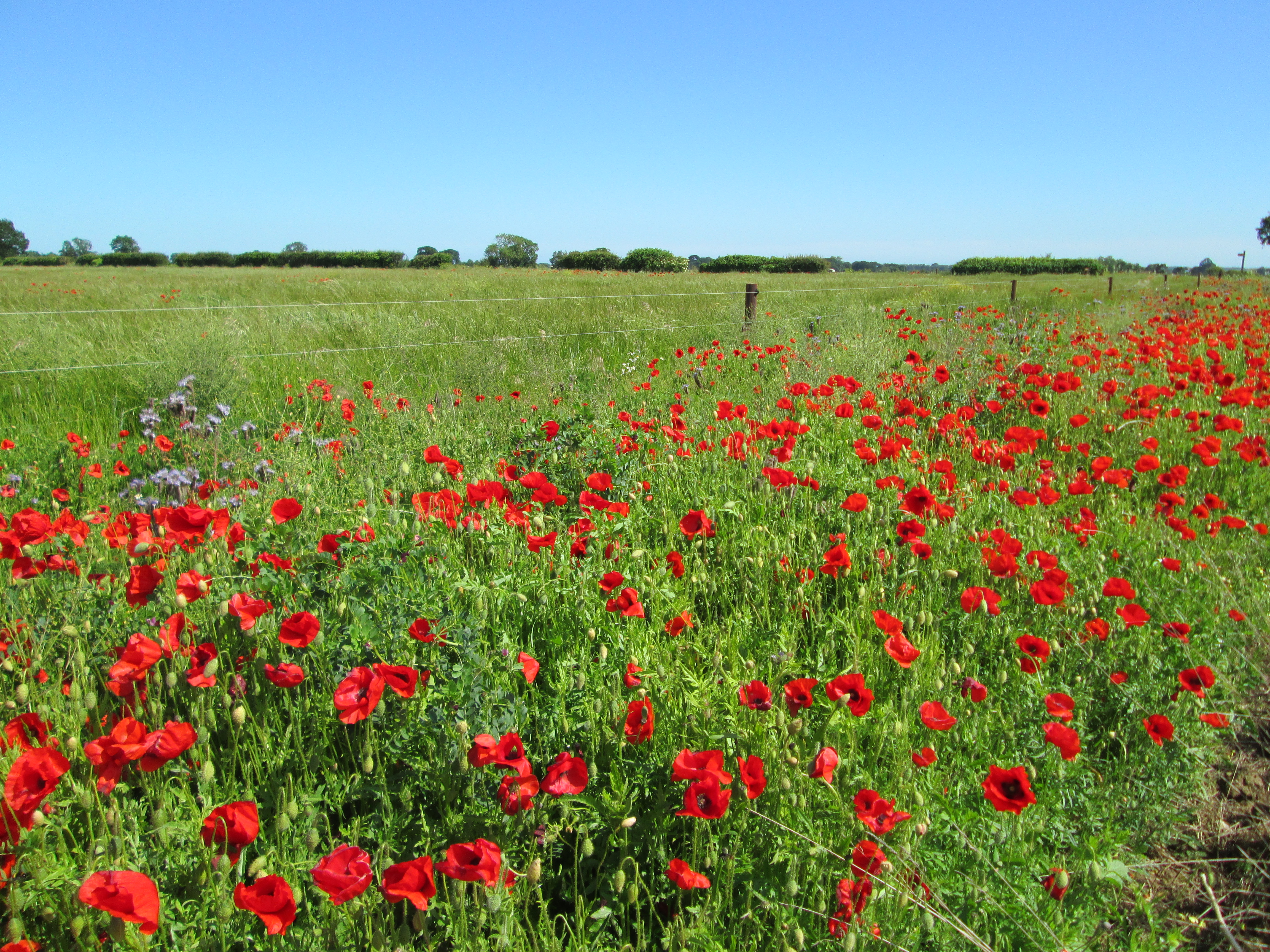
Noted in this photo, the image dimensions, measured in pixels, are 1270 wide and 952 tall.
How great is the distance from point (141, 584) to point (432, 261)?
124ft

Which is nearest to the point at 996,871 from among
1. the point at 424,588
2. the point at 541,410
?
the point at 424,588

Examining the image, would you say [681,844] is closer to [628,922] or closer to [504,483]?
[628,922]

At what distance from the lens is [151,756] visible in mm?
1358

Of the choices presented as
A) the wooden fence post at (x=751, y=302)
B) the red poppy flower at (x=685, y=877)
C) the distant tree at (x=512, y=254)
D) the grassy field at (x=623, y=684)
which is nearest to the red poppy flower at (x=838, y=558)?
the grassy field at (x=623, y=684)

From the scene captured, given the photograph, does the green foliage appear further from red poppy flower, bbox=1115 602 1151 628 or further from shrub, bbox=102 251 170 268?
red poppy flower, bbox=1115 602 1151 628

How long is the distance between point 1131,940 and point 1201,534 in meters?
2.50

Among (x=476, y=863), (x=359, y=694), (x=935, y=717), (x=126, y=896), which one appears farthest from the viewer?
(x=935, y=717)

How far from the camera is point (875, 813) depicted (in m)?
1.32

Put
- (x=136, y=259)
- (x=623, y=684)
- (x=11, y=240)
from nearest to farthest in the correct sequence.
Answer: (x=623, y=684) → (x=136, y=259) → (x=11, y=240)

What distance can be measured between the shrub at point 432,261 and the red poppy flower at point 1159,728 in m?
31.8

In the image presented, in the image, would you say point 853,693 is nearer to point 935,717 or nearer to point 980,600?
point 935,717

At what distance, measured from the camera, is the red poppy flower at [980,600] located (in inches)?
78.2

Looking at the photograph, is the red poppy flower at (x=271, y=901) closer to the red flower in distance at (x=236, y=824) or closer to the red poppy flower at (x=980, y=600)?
the red flower in distance at (x=236, y=824)

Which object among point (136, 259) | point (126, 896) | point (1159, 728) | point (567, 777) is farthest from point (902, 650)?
point (136, 259)
